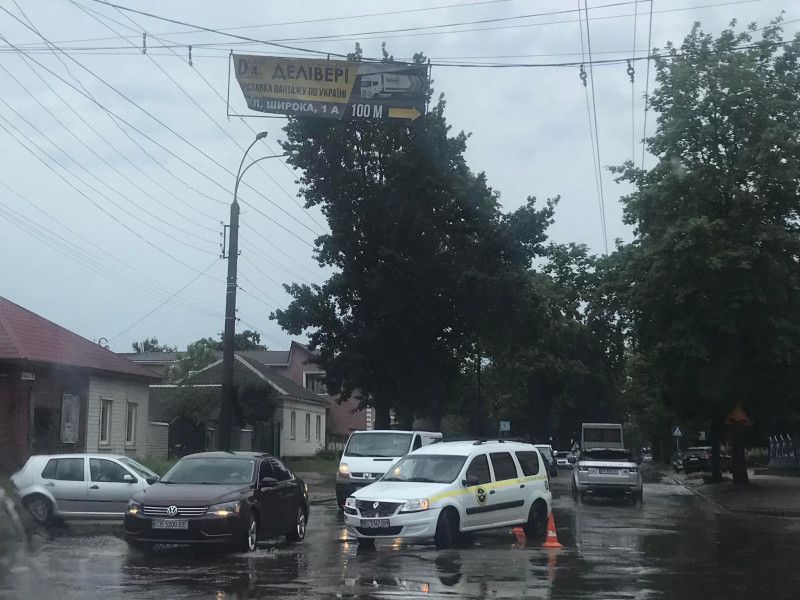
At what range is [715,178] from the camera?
32250 millimetres

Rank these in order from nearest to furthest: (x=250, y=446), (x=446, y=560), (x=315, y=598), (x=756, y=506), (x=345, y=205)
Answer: (x=315, y=598), (x=446, y=560), (x=756, y=506), (x=345, y=205), (x=250, y=446)

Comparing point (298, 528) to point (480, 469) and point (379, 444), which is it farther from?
point (379, 444)

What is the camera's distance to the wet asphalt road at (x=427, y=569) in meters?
11.7

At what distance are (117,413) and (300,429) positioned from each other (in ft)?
82.2

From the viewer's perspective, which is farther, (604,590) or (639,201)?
(639,201)

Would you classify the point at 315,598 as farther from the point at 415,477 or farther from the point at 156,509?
the point at 415,477

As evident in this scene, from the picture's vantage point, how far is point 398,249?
39.4 meters

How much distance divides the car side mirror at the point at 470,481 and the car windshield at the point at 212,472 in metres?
3.48

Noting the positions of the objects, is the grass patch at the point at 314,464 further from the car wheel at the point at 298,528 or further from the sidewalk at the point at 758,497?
the car wheel at the point at 298,528

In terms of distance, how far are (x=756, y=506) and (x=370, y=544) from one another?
1653 cm

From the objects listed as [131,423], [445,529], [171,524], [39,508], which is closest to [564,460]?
[131,423]

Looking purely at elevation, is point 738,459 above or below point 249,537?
above

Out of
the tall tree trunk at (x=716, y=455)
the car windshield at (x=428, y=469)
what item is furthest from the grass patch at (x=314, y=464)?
the car windshield at (x=428, y=469)

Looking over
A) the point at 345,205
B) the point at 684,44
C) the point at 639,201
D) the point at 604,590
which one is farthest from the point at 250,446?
the point at 604,590
